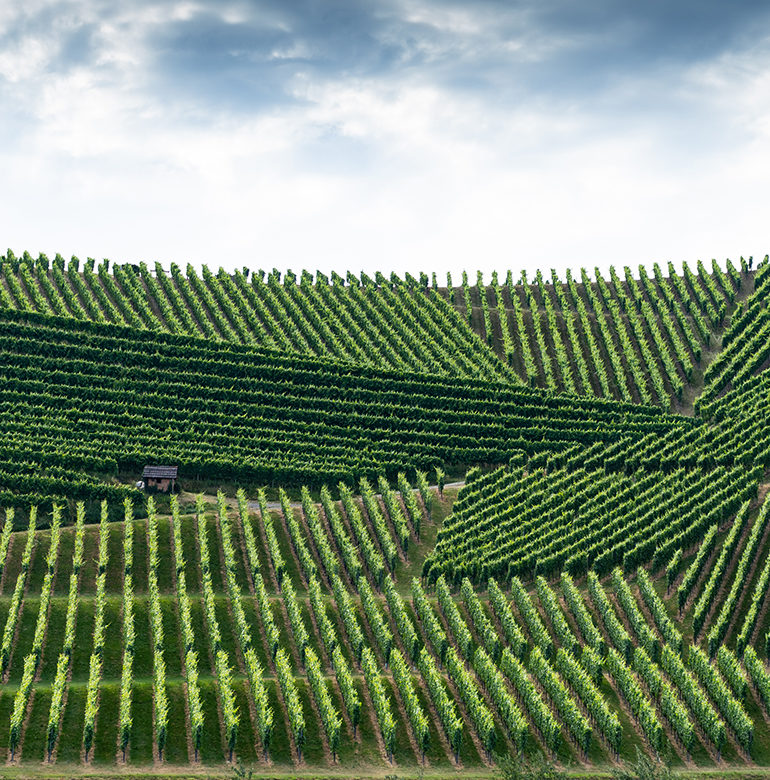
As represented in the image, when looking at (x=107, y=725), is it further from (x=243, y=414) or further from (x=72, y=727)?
(x=243, y=414)

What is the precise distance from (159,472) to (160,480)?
0.64 meters

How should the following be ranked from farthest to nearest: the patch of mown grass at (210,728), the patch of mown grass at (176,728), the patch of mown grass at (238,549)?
1. the patch of mown grass at (238,549)
2. the patch of mown grass at (210,728)
3. the patch of mown grass at (176,728)

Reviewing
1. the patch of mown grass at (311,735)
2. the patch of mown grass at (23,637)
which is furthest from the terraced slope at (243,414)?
the patch of mown grass at (311,735)

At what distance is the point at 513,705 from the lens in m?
56.1

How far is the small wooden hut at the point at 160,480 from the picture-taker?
3366 inches

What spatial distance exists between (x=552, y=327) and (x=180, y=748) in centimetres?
7518

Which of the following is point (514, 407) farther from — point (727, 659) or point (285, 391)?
point (727, 659)

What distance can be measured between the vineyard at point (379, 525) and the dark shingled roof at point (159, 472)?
2941 mm

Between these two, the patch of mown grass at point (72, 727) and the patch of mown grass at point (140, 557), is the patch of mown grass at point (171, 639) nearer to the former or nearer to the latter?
the patch of mown grass at point (140, 557)

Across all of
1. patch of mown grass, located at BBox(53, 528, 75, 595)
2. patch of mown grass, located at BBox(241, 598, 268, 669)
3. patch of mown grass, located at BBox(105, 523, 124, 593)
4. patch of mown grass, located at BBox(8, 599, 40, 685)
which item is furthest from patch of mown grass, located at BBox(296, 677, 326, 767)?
patch of mown grass, located at BBox(53, 528, 75, 595)

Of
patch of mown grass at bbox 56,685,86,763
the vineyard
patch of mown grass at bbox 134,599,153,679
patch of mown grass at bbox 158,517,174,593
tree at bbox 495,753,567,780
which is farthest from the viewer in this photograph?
patch of mown grass at bbox 158,517,174,593

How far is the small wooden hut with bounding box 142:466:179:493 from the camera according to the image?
8550 centimetres

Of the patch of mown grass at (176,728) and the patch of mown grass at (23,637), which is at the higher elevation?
the patch of mown grass at (23,637)

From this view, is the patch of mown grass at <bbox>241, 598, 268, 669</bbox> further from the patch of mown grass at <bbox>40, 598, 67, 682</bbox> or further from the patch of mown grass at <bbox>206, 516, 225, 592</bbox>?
the patch of mown grass at <bbox>40, 598, 67, 682</bbox>
